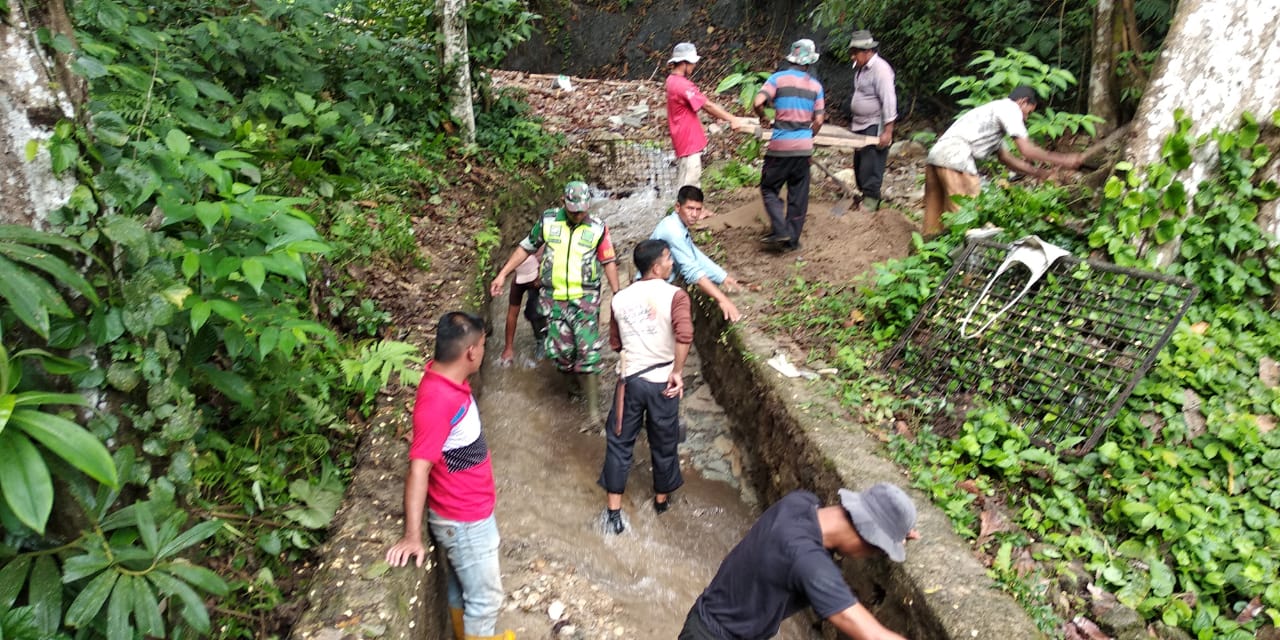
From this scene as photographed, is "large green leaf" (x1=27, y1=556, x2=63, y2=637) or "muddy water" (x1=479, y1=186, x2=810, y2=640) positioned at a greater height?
"large green leaf" (x1=27, y1=556, x2=63, y2=637)

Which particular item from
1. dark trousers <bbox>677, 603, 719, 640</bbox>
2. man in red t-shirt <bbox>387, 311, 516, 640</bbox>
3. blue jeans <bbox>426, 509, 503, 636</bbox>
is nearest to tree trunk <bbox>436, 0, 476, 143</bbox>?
man in red t-shirt <bbox>387, 311, 516, 640</bbox>

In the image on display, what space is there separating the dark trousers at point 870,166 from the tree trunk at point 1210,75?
3.00 meters

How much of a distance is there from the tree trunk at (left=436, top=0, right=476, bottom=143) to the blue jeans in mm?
6213

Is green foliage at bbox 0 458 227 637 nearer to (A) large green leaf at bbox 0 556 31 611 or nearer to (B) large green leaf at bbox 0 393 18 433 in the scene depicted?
(A) large green leaf at bbox 0 556 31 611

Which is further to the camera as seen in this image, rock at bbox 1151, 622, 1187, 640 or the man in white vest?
the man in white vest

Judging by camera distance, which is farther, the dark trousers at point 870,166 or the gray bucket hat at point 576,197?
the dark trousers at point 870,166

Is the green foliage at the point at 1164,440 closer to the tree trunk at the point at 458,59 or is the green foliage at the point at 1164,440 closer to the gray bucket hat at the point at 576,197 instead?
the gray bucket hat at the point at 576,197

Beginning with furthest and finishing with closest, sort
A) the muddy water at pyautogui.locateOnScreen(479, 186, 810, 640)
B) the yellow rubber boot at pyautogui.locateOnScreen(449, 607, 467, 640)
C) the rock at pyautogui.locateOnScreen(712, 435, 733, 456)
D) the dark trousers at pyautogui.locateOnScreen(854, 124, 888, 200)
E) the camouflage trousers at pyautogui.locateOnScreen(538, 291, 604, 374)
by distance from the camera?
the dark trousers at pyautogui.locateOnScreen(854, 124, 888, 200), the rock at pyautogui.locateOnScreen(712, 435, 733, 456), the camouflage trousers at pyautogui.locateOnScreen(538, 291, 604, 374), the muddy water at pyautogui.locateOnScreen(479, 186, 810, 640), the yellow rubber boot at pyautogui.locateOnScreen(449, 607, 467, 640)

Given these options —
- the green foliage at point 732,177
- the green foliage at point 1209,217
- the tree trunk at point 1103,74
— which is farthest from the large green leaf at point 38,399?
the tree trunk at point 1103,74

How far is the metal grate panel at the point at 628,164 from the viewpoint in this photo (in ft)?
35.2

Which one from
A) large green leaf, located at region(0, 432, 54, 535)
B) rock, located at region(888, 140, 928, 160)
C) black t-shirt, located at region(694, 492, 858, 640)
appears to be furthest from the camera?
rock, located at region(888, 140, 928, 160)

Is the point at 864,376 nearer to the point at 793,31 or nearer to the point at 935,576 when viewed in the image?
the point at 935,576

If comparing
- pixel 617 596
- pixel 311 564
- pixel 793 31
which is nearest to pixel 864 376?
pixel 617 596

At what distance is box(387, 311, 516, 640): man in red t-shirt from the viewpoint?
305 cm
